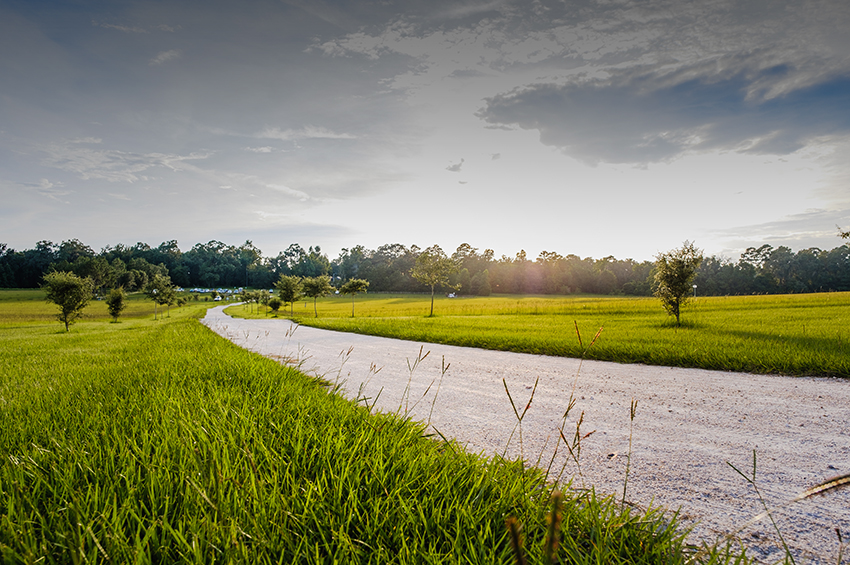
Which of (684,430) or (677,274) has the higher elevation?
(677,274)

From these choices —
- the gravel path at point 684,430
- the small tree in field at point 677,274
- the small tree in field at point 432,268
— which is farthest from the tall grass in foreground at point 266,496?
the small tree in field at point 432,268

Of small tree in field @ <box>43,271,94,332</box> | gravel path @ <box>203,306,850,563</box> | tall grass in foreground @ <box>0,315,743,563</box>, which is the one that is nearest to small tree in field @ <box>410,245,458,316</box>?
small tree in field @ <box>43,271,94,332</box>

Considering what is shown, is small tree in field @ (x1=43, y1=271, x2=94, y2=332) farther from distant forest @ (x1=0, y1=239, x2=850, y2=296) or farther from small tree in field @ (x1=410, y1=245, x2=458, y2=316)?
distant forest @ (x1=0, y1=239, x2=850, y2=296)

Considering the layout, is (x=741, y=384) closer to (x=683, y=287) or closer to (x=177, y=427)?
(x=177, y=427)

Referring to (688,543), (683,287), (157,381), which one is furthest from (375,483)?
(683,287)

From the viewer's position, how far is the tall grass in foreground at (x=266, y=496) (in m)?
1.69

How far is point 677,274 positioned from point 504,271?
90244 mm

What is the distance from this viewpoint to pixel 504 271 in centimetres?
10488

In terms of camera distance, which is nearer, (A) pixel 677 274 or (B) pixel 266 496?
(B) pixel 266 496

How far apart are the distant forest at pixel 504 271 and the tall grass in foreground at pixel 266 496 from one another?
71918 mm

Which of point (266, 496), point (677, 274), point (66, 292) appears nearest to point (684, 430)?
point (266, 496)

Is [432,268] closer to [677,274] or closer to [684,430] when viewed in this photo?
[677,274]

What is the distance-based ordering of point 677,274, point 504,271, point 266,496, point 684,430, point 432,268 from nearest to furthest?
point 266,496 < point 684,430 < point 677,274 < point 432,268 < point 504,271

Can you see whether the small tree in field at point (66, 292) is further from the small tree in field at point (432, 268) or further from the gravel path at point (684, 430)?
the gravel path at point (684, 430)
